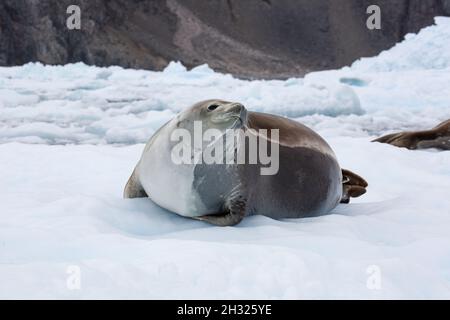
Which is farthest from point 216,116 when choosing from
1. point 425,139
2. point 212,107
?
point 425,139

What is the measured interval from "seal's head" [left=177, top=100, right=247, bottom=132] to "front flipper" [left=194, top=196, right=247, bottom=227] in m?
0.33

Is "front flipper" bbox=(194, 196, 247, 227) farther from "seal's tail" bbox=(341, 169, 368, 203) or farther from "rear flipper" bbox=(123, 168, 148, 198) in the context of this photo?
"seal's tail" bbox=(341, 169, 368, 203)

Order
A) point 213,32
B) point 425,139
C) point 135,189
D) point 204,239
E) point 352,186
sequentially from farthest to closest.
Result: point 213,32 → point 425,139 → point 352,186 → point 135,189 → point 204,239

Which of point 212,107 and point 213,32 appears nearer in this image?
point 212,107

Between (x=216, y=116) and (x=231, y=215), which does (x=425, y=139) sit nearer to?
(x=231, y=215)

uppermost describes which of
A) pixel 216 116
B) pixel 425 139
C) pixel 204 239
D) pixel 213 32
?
pixel 213 32

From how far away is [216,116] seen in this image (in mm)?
2166

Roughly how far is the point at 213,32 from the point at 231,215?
138 feet

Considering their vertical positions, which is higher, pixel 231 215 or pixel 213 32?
pixel 213 32

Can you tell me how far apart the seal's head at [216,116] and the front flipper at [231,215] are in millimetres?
334

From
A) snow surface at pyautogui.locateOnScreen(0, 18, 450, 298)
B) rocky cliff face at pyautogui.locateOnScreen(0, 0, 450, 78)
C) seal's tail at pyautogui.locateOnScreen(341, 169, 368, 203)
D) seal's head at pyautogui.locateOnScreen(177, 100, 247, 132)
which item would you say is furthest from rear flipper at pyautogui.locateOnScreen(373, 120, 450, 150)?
rocky cliff face at pyautogui.locateOnScreen(0, 0, 450, 78)

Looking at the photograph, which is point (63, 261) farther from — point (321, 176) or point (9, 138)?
point (9, 138)

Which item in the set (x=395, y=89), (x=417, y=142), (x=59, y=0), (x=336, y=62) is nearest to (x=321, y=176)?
(x=417, y=142)

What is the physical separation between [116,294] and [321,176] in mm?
1388
